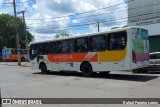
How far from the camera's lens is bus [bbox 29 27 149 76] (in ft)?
53.2

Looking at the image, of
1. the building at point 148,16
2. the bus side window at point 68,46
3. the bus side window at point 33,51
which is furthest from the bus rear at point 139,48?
the building at point 148,16

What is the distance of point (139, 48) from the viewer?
16.9m

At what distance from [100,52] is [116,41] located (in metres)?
1.50

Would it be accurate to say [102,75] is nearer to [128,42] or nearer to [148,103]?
[128,42]

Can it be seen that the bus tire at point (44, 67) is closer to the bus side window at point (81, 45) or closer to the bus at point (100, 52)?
the bus at point (100, 52)

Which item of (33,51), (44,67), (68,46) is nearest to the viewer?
(68,46)

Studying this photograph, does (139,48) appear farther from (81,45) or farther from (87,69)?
(81,45)

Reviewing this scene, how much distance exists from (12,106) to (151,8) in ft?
90.7

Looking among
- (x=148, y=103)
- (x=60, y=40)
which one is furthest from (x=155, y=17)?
(x=148, y=103)

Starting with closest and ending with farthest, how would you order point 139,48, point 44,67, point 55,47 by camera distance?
point 139,48 < point 55,47 < point 44,67

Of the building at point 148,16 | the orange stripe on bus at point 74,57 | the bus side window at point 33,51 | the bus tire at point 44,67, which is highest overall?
the building at point 148,16

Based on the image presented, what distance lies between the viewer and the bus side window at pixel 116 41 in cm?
1622

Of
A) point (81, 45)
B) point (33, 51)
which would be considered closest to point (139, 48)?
point (81, 45)

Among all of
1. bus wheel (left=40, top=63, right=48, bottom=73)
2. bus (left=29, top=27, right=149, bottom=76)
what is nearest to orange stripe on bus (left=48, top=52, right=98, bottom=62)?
bus (left=29, top=27, right=149, bottom=76)
